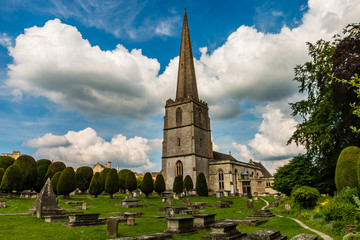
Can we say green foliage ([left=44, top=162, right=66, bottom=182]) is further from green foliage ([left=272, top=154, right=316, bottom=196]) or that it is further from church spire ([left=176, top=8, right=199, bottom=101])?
green foliage ([left=272, top=154, right=316, bottom=196])

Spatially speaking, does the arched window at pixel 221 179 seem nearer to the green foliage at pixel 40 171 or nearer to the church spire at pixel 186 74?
the church spire at pixel 186 74

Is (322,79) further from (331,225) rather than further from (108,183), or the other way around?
(108,183)

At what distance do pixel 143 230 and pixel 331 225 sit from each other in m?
8.38

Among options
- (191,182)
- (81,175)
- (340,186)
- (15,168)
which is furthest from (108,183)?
(340,186)

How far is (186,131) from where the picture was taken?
151ft

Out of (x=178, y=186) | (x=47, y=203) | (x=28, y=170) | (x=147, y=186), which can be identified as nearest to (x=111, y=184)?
(x=147, y=186)

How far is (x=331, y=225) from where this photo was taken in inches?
432

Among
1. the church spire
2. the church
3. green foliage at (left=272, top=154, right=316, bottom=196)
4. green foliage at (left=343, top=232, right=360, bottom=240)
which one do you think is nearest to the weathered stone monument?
green foliage at (left=343, top=232, right=360, bottom=240)

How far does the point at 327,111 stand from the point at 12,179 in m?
31.9

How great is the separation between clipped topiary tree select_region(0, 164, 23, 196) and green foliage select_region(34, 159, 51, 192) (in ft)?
15.8

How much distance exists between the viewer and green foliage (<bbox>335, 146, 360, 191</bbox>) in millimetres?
16094

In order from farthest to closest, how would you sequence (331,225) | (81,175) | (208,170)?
(208,170), (81,175), (331,225)

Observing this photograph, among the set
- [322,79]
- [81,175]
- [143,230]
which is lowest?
[143,230]

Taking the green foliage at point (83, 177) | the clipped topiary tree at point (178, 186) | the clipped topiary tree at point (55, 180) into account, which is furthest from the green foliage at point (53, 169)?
the clipped topiary tree at point (178, 186)
